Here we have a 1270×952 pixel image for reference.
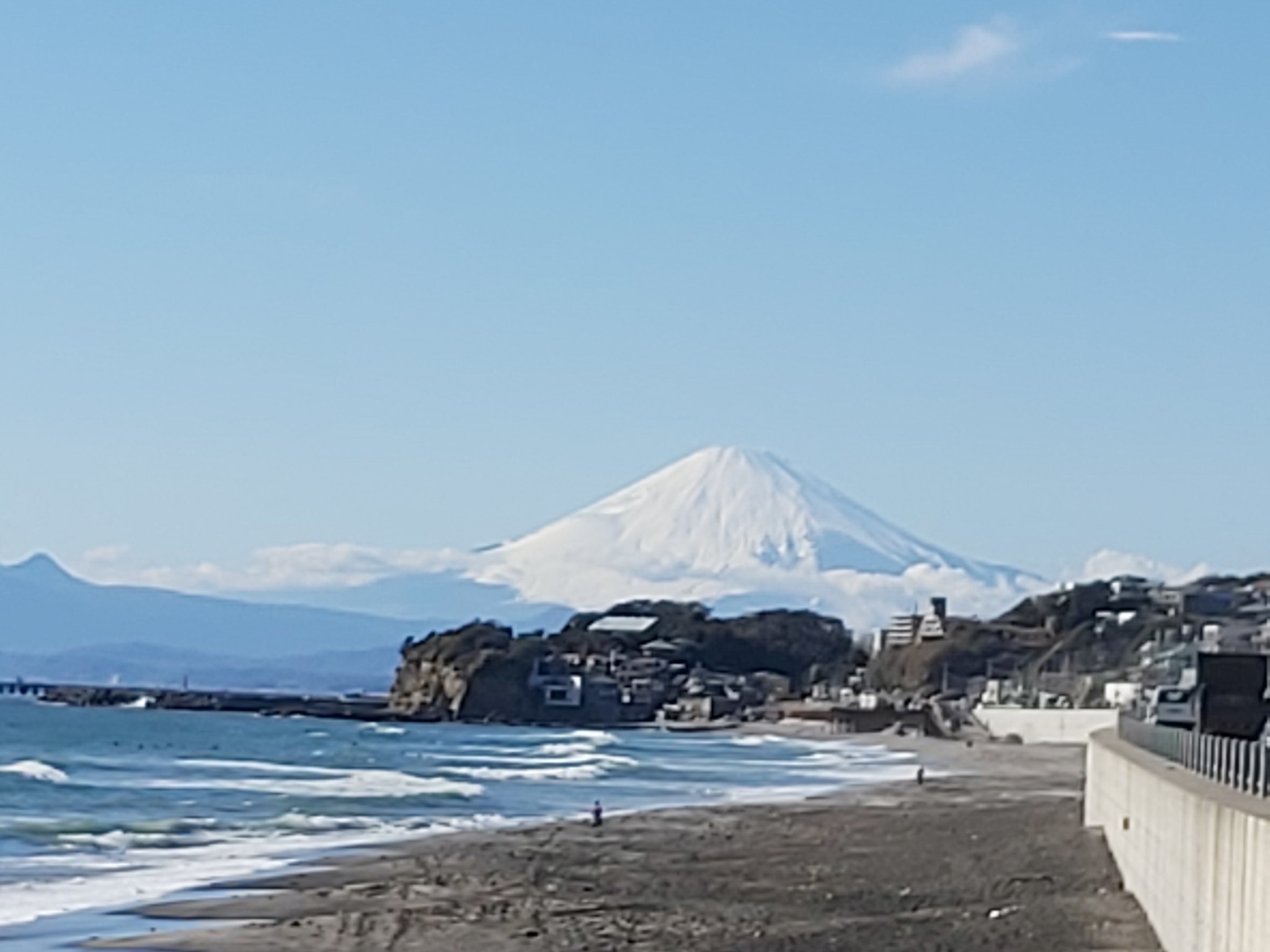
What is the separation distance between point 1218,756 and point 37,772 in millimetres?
42969

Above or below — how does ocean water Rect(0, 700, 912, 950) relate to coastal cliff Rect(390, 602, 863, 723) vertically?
below

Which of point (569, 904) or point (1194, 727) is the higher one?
point (1194, 727)

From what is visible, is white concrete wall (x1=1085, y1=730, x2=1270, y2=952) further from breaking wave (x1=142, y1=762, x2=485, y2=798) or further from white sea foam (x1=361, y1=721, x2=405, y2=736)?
white sea foam (x1=361, y1=721, x2=405, y2=736)

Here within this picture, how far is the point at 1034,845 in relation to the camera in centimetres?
3241

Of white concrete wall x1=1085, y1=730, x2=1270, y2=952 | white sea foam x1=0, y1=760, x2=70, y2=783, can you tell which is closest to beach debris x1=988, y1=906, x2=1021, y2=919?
white concrete wall x1=1085, y1=730, x2=1270, y2=952

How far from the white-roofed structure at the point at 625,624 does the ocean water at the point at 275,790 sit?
220 feet

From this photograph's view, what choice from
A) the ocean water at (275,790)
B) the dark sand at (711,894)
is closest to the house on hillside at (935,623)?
the ocean water at (275,790)

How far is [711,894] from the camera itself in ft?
88.9

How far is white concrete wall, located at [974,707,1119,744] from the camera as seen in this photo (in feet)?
268

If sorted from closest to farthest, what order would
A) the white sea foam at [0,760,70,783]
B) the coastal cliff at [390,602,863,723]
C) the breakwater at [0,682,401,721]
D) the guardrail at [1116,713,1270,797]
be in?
1. the guardrail at [1116,713,1270,797]
2. the white sea foam at [0,760,70,783]
3. the coastal cliff at [390,602,863,723]
4. the breakwater at [0,682,401,721]

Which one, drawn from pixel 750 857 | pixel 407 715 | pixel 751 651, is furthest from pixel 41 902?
pixel 751 651

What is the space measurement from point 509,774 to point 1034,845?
32529 millimetres

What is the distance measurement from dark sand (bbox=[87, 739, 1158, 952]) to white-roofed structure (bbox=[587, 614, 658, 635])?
137753 mm

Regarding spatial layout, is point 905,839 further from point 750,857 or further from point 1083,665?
point 1083,665
